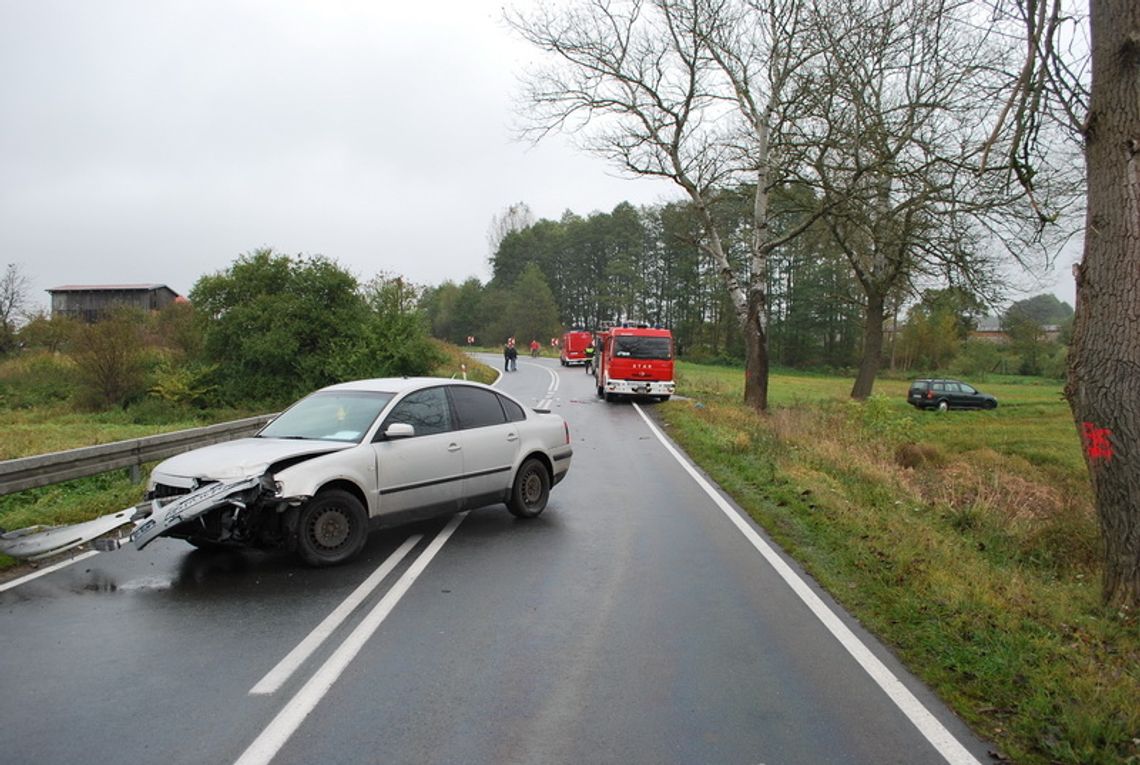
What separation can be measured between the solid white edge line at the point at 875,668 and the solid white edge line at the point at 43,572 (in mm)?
6163

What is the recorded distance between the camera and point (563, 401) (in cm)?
2748

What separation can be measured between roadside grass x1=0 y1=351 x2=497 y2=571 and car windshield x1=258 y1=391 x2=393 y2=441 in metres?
2.50

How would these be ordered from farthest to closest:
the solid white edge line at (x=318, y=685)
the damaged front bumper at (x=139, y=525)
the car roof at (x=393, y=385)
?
the car roof at (x=393, y=385) → the damaged front bumper at (x=139, y=525) → the solid white edge line at (x=318, y=685)

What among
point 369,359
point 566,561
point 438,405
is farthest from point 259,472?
point 369,359

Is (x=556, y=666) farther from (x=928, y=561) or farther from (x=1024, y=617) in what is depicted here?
(x=928, y=561)

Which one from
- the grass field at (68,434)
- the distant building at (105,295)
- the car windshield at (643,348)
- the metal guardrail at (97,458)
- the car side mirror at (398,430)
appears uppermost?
the distant building at (105,295)

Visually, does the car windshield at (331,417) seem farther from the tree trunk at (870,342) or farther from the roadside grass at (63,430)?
the tree trunk at (870,342)

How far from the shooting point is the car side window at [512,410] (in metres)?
8.91

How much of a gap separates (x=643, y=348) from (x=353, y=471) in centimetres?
2092

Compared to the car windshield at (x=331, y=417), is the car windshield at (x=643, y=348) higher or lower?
higher

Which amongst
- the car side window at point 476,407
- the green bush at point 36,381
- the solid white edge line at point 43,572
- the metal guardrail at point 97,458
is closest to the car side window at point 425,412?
the car side window at point 476,407

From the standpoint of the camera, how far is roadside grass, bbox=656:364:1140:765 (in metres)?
4.02

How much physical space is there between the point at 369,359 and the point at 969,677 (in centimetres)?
2328

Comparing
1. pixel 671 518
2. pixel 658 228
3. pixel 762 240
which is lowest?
pixel 671 518
